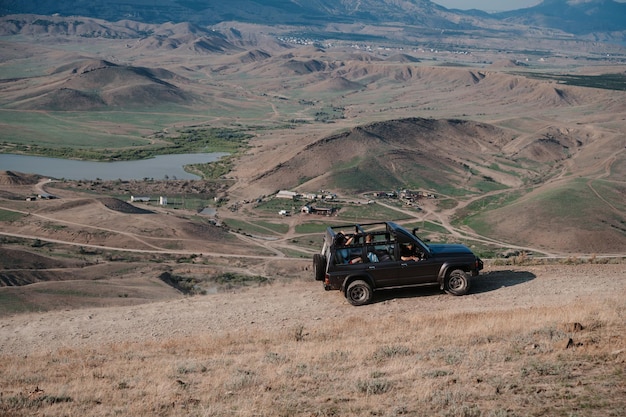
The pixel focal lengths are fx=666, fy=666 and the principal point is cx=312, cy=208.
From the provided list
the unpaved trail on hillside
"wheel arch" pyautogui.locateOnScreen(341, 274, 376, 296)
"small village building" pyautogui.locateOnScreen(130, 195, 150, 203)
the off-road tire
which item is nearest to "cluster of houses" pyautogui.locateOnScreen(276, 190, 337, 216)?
"small village building" pyautogui.locateOnScreen(130, 195, 150, 203)

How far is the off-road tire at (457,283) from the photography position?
16125 millimetres

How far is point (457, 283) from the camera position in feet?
53.3

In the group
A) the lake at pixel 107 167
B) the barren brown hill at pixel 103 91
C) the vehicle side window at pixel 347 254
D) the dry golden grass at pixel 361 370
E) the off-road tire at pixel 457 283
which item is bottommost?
the lake at pixel 107 167

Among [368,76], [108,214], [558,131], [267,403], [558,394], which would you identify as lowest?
[108,214]

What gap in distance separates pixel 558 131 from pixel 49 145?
79047 millimetres

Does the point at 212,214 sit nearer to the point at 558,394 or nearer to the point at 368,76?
the point at 558,394

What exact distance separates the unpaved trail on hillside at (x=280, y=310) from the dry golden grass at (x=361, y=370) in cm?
60

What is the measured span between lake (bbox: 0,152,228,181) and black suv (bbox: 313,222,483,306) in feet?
223

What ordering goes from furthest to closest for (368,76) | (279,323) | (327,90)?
(368,76) < (327,90) < (279,323)

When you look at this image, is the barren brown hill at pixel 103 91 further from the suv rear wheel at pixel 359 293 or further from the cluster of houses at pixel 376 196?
the suv rear wheel at pixel 359 293

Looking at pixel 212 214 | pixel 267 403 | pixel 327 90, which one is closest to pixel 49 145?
pixel 212 214

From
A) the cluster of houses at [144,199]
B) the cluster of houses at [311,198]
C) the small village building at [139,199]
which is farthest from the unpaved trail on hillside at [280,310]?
the small village building at [139,199]

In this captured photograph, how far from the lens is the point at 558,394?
9438 mm

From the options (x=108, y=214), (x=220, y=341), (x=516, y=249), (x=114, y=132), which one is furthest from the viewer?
(x=114, y=132)
